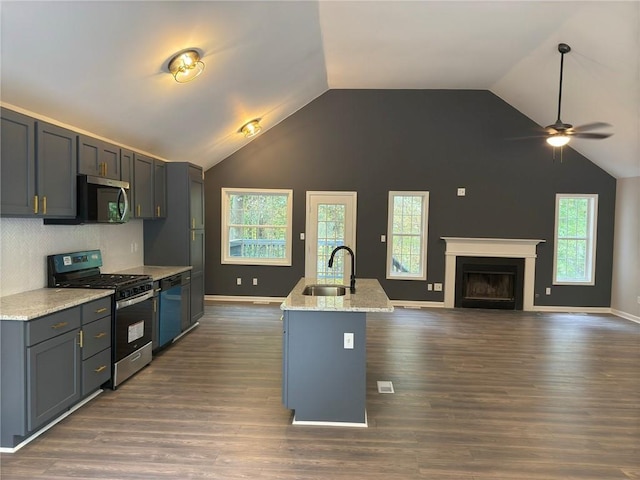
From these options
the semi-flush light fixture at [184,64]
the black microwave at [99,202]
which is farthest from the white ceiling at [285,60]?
the black microwave at [99,202]

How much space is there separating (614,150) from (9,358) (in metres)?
7.68

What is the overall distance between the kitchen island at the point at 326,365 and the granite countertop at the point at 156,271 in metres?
2.11

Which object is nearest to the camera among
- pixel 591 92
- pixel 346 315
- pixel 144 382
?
pixel 346 315

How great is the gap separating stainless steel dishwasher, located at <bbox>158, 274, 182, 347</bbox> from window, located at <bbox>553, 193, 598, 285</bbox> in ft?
20.5

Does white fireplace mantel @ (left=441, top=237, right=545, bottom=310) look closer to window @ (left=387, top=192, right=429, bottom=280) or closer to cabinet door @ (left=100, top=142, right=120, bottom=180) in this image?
window @ (left=387, top=192, right=429, bottom=280)

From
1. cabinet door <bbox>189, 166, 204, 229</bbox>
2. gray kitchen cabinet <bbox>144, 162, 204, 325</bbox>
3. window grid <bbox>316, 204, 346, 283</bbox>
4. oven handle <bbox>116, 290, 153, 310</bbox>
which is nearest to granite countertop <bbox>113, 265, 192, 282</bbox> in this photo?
gray kitchen cabinet <bbox>144, 162, 204, 325</bbox>

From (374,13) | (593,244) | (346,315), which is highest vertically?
(374,13)

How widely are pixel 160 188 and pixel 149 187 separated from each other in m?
0.26

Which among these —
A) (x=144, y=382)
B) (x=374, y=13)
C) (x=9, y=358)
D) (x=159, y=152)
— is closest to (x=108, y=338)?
(x=144, y=382)

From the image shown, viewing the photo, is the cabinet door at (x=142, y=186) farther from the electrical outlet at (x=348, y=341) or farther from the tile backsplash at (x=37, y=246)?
the electrical outlet at (x=348, y=341)

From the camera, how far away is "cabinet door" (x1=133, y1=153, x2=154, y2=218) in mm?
4586

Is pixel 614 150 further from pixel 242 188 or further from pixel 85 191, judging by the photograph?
pixel 85 191

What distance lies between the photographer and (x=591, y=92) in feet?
17.2

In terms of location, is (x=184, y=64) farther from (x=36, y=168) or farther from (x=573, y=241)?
(x=573, y=241)
